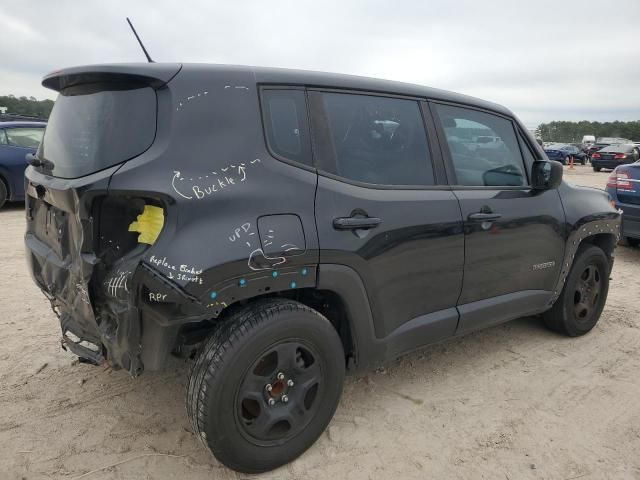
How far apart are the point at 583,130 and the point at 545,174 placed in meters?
82.6

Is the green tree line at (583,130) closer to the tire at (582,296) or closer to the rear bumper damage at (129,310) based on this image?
the tire at (582,296)

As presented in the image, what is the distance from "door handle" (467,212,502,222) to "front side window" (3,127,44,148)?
8271 mm

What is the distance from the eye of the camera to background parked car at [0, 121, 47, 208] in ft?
27.9

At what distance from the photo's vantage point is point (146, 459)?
2.38m

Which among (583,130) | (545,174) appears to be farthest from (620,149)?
(583,130)

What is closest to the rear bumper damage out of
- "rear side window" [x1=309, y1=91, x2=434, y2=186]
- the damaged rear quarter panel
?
the damaged rear quarter panel

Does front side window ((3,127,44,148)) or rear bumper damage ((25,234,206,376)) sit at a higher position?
front side window ((3,127,44,148))

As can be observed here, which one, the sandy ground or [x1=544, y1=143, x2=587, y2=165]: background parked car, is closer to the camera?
Answer: the sandy ground

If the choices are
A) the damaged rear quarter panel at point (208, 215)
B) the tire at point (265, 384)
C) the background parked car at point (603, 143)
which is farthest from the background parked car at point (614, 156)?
the damaged rear quarter panel at point (208, 215)

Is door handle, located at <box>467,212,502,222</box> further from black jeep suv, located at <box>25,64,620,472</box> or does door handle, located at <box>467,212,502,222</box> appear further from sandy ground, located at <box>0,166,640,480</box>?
sandy ground, located at <box>0,166,640,480</box>

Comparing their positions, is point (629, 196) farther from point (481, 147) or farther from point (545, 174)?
point (481, 147)

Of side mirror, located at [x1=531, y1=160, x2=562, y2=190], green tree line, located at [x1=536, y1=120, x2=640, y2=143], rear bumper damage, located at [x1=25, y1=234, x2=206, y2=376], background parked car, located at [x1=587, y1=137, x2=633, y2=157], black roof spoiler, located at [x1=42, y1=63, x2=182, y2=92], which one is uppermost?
green tree line, located at [x1=536, y1=120, x2=640, y2=143]

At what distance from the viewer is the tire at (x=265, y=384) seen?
2.08 m

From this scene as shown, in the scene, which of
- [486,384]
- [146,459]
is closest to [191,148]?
[146,459]
